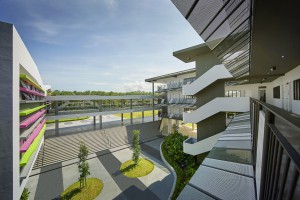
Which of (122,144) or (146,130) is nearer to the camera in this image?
(122,144)

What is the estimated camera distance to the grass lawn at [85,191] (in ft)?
36.7

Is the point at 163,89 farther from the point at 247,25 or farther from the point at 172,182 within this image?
the point at 247,25

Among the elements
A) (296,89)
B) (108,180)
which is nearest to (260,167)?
(296,89)

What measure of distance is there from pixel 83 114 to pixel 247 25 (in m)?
21.7

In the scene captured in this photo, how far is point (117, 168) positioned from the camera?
615 inches

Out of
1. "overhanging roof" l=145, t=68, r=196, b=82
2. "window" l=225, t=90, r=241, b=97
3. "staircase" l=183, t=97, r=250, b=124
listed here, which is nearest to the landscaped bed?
"staircase" l=183, t=97, r=250, b=124

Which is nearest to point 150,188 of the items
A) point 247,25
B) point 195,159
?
point 195,159

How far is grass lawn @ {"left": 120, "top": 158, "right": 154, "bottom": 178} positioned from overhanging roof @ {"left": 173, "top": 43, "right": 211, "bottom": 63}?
38.5ft

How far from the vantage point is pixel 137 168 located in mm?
15477

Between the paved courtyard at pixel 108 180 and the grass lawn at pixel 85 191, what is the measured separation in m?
0.41

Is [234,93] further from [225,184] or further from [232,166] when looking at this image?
[225,184]

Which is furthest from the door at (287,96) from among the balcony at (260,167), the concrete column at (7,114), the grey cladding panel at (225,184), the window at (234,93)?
the concrete column at (7,114)

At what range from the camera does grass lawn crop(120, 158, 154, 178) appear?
14.3m

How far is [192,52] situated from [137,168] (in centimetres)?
1283
